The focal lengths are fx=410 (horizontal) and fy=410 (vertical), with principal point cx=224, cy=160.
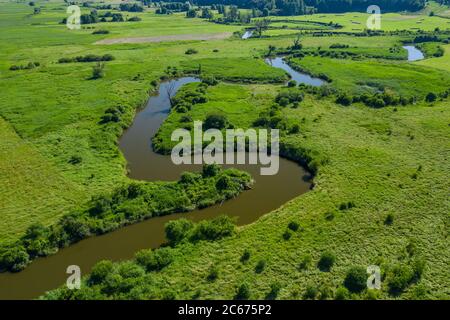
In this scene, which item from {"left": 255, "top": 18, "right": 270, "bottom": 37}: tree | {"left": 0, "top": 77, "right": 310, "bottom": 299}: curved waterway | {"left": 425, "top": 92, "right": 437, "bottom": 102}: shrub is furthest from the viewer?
{"left": 255, "top": 18, "right": 270, "bottom": 37}: tree

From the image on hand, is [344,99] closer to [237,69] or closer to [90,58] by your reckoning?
[237,69]

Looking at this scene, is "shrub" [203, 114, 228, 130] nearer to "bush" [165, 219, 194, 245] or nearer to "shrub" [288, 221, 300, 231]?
"bush" [165, 219, 194, 245]

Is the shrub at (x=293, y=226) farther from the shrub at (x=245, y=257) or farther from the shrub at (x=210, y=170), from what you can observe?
the shrub at (x=210, y=170)

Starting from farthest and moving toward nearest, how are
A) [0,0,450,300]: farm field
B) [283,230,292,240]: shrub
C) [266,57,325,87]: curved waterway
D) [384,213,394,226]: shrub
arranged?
[266,57,325,87]: curved waterway
[384,213,394,226]: shrub
[283,230,292,240]: shrub
[0,0,450,300]: farm field

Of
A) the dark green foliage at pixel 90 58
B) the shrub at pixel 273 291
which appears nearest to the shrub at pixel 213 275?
the shrub at pixel 273 291

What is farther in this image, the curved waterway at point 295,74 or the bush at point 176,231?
the curved waterway at point 295,74

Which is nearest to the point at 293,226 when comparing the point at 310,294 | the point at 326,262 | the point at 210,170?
the point at 326,262

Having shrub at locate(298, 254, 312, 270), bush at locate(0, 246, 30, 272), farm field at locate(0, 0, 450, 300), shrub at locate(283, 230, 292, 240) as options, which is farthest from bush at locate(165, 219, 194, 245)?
Answer: bush at locate(0, 246, 30, 272)
